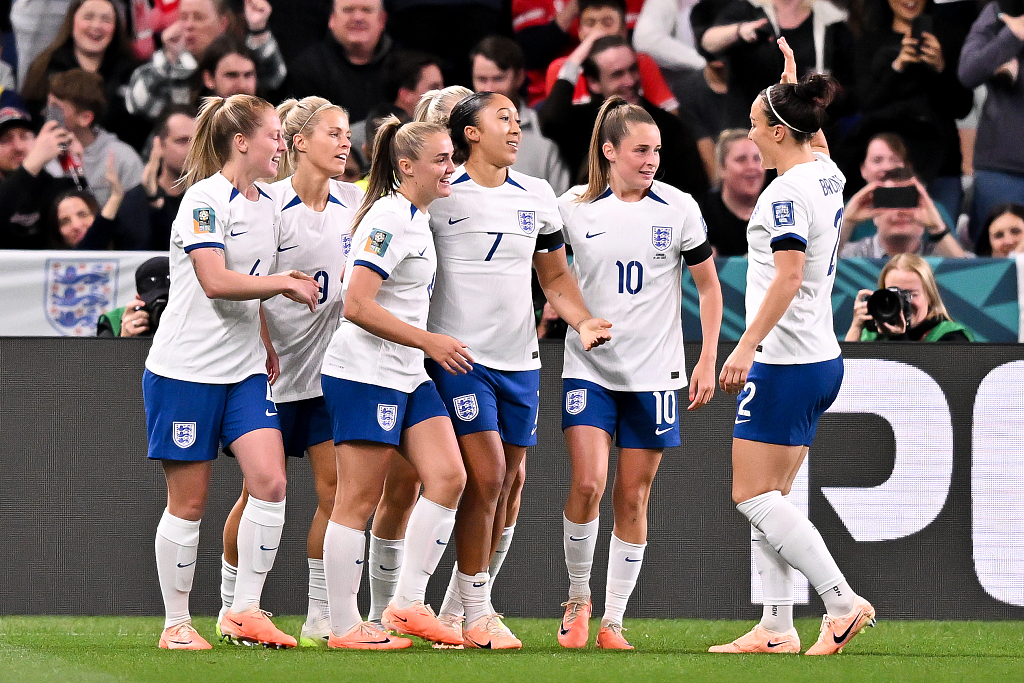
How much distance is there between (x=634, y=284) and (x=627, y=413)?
47 cm

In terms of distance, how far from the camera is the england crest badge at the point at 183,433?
13.5 feet

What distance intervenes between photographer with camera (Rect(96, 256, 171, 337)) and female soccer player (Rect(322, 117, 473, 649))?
6.55 ft

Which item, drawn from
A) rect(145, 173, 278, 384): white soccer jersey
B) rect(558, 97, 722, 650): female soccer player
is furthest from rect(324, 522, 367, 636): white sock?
rect(558, 97, 722, 650): female soccer player

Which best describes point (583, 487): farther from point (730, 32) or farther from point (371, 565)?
point (730, 32)

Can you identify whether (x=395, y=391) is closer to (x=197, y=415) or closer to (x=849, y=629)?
(x=197, y=415)

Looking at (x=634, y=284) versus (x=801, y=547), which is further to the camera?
(x=634, y=284)

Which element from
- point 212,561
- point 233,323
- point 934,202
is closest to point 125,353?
point 212,561

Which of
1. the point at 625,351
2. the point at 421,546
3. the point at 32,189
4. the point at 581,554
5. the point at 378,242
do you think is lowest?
the point at 581,554

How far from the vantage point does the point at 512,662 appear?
379 centimetres

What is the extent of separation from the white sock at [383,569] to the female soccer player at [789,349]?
1.19 m

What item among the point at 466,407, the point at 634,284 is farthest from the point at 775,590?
the point at 466,407

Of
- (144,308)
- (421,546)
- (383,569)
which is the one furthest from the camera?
(144,308)

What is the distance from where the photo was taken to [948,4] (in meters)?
8.57

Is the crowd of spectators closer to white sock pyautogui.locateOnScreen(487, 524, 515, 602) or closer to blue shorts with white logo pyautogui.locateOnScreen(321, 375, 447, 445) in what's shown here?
white sock pyautogui.locateOnScreen(487, 524, 515, 602)
